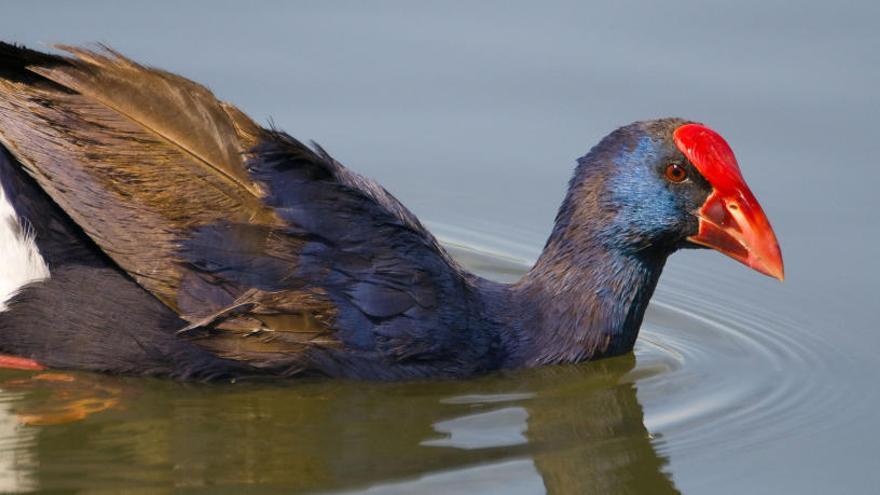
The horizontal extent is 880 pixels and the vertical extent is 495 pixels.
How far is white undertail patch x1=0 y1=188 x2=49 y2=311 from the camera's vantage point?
7461mm

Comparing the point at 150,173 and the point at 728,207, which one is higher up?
the point at 728,207

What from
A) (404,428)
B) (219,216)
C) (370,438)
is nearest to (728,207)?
(404,428)

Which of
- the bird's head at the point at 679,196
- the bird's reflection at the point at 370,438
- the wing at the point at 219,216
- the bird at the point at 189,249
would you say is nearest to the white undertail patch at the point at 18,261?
the bird at the point at 189,249

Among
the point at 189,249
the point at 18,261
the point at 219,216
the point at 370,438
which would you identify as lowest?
the point at 370,438

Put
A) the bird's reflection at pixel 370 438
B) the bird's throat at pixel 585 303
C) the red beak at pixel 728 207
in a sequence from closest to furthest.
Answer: the bird's reflection at pixel 370 438, the red beak at pixel 728 207, the bird's throat at pixel 585 303

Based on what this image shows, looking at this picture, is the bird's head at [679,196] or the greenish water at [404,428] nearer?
the greenish water at [404,428]

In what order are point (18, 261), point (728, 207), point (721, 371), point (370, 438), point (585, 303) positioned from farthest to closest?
point (721, 371) → point (585, 303) → point (728, 207) → point (18, 261) → point (370, 438)

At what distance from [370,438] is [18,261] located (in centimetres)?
162

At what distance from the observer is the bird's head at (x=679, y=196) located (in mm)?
7855

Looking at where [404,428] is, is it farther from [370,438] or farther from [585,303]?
[585,303]

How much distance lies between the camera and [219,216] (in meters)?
7.39

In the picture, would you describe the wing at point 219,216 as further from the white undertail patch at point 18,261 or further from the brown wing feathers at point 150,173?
the white undertail patch at point 18,261

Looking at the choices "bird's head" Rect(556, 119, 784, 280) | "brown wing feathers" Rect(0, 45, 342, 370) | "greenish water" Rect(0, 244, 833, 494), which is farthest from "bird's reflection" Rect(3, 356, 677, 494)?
"bird's head" Rect(556, 119, 784, 280)

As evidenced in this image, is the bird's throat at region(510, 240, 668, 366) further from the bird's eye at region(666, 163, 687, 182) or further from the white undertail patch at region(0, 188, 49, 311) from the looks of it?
the white undertail patch at region(0, 188, 49, 311)
